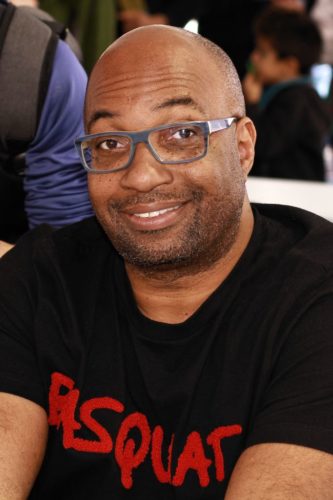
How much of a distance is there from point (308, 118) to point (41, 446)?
2.72m

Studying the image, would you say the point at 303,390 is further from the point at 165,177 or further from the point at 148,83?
the point at 148,83

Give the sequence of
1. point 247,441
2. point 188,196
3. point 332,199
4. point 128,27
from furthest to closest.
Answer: point 128,27
point 332,199
point 188,196
point 247,441

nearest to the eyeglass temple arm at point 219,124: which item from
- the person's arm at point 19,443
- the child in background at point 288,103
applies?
the person's arm at point 19,443

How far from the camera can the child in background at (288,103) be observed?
3.74 metres

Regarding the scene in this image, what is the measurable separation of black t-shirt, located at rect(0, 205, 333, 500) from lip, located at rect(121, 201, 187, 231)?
142 mm

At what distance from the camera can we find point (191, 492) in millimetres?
1247

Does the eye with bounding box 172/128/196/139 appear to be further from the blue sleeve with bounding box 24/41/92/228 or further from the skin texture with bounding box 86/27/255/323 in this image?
the blue sleeve with bounding box 24/41/92/228

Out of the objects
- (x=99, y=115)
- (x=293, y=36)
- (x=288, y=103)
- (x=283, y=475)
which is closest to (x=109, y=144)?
(x=99, y=115)

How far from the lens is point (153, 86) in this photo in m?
1.35

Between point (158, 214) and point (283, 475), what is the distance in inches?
19.3

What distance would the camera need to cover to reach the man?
125cm

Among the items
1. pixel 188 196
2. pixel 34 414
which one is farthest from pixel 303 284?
pixel 34 414

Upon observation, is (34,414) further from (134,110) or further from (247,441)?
(134,110)

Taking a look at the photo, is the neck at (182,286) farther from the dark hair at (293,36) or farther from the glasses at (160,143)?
the dark hair at (293,36)
